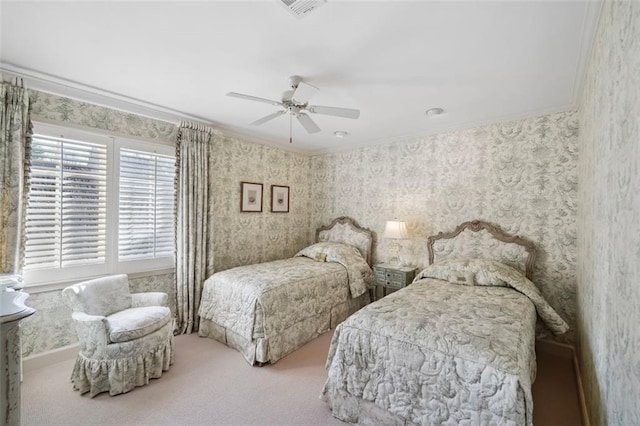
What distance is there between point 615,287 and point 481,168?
2.54 meters

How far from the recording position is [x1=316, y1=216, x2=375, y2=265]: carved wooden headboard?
4559 millimetres

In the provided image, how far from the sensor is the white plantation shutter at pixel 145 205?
3242 millimetres

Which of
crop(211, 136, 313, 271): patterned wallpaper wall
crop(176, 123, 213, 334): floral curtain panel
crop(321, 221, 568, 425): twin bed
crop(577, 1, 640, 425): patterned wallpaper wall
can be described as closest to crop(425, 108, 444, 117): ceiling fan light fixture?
crop(577, 1, 640, 425): patterned wallpaper wall

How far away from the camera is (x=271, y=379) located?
263 cm

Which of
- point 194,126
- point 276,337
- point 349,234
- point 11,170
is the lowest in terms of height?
point 276,337

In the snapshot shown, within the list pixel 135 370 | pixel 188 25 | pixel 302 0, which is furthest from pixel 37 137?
pixel 302 0

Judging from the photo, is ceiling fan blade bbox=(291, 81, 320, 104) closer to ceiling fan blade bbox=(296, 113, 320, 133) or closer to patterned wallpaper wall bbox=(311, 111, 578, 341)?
ceiling fan blade bbox=(296, 113, 320, 133)

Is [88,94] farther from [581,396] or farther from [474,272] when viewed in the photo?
[581,396]

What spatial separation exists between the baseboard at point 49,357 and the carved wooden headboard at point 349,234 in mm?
3500

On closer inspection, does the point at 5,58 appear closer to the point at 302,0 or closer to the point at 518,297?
the point at 302,0

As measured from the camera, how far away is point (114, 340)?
7.81 ft

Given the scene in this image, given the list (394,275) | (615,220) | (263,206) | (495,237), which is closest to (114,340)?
(263,206)

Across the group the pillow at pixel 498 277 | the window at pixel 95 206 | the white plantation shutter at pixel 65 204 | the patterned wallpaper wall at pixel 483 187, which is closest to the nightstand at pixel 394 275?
the patterned wallpaper wall at pixel 483 187

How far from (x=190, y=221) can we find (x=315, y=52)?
252 centimetres
